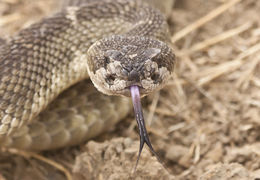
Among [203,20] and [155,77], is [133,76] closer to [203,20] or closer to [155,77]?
[155,77]

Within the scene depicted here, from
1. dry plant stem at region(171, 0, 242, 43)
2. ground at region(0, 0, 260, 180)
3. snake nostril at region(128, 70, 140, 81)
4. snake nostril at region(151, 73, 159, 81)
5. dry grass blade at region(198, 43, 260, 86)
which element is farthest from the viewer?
dry plant stem at region(171, 0, 242, 43)

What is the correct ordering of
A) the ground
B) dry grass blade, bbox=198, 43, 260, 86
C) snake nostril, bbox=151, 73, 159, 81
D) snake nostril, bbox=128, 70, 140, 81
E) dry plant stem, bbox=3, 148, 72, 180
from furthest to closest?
dry grass blade, bbox=198, 43, 260, 86, dry plant stem, bbox=3, 148, 72, 180, the ground, snake nostril, bbox=151, 73, 159, 81, snake nostril, bbox=128, 70, 140, 81

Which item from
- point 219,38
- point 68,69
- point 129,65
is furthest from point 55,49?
point 219,38

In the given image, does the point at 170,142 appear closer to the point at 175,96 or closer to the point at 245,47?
the point at 175,96

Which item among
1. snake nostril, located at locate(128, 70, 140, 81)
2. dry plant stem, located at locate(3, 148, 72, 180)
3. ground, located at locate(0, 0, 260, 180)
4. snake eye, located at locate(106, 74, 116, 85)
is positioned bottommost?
dry plant stem, located at locate(3, 148, 72, 180)

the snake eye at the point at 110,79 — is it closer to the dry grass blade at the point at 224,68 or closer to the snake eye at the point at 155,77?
the snake eye at the point at 155,77

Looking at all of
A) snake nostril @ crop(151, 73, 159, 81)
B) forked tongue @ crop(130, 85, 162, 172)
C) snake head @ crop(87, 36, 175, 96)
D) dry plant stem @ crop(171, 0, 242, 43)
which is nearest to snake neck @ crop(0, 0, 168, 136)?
snake head @ crop(87, 36, 175, 96)

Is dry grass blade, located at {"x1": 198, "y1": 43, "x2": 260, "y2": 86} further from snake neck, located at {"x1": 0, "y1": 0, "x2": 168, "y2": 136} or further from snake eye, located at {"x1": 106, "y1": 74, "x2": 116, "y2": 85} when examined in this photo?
snake eye, located at {"x1": 106, "y1": 74, "x2": 116, "y2": 85}
